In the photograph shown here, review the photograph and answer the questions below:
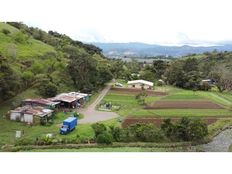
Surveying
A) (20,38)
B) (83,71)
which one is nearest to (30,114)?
(83,71)

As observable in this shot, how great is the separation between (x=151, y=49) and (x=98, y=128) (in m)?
2.64

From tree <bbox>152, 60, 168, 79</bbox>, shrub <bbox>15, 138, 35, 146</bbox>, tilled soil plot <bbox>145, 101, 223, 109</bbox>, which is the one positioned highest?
tree <bbox>152, 60, 168, 79</bbox>

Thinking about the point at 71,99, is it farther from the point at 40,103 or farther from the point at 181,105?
the point at 181,105

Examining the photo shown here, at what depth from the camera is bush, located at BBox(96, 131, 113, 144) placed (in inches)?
367

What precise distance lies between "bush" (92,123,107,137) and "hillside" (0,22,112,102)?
1129mm

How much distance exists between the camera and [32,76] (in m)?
9.52

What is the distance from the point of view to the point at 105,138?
9328 millimetres

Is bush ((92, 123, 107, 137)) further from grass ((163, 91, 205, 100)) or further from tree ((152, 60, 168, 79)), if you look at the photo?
tree ((152, 60, 168, 79))

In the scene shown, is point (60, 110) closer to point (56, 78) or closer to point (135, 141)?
point (56, 78)

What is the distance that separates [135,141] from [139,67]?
227 centimetres

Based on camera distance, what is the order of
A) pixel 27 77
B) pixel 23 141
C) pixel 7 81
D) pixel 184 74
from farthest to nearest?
pixel 184 74
pixel 27 77
pixel 7 81
pixel 23 141

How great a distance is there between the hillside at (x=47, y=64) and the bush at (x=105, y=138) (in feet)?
4.57

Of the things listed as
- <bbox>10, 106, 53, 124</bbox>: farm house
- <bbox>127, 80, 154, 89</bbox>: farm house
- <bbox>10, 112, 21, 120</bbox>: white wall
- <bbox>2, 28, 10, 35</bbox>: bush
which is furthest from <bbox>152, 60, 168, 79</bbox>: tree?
<bbox>2, 28, 10, 35</bbox>: bush
